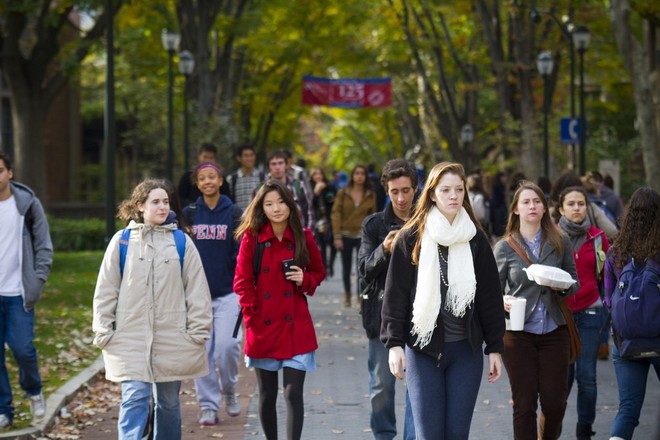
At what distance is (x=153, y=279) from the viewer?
7.25 m

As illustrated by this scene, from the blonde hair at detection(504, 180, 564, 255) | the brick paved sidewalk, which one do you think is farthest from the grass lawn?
the blonde hair at detection(504, 180, 564, 255)

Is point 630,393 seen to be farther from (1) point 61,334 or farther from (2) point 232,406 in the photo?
(1) point 61,334

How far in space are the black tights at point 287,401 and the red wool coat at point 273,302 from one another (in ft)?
0.42

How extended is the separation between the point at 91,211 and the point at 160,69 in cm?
1075

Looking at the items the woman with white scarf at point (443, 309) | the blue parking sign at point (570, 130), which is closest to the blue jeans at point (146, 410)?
the woman with white scarf at point (443, 309)

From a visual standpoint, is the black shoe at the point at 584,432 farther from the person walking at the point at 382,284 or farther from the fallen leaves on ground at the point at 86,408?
the fallen leaves on ground at the point at 86,408

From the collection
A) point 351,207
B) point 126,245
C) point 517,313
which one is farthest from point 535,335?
point 351,207

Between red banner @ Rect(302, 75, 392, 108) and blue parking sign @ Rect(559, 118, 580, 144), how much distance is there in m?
9.32

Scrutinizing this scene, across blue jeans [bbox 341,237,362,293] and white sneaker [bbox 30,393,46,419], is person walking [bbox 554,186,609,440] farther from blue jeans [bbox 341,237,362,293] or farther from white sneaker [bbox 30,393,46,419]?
blue jeans [bbox 341,237,362,293]

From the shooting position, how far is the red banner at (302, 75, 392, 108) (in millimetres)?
37656

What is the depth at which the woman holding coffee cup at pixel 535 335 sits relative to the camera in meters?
7.47

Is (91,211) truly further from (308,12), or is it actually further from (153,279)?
(153,279)

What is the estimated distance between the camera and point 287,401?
25.0ft

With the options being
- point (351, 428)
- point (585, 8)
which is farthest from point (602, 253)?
point (585, 8)
